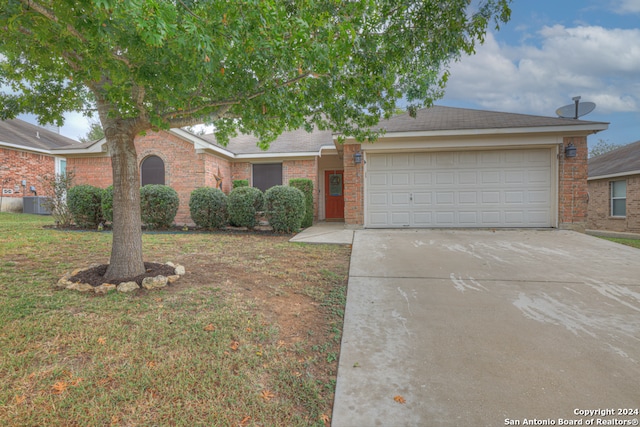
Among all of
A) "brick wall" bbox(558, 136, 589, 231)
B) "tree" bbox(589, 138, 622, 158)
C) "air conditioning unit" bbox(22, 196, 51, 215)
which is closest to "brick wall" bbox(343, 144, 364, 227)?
"brick wall" bbox(558, 136, 589, 231)

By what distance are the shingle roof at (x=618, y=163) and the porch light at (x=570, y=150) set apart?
24.3 feet

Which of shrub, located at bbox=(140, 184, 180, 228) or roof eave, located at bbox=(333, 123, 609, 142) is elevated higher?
roof eave, located at bbox=(333, 123, 609, 142)

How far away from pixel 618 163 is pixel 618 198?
1.91 m

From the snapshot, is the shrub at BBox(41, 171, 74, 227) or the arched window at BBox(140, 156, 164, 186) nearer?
the shrub at BBox(41, 171, 74, 227)

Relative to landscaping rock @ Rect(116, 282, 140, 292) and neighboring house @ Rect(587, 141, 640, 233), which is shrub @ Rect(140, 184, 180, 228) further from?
neighboring house @ Rect(587, 141, 640, 233)

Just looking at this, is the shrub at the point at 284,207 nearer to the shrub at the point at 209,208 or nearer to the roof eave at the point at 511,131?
the shrub at the point at 209,208

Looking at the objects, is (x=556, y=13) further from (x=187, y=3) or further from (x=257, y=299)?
(x=257, y=299)

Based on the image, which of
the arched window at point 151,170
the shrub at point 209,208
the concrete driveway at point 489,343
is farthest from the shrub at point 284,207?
the arched window at point 151,170

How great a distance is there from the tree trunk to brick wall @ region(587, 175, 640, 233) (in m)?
18.0

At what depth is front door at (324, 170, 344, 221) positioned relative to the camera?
1393cm

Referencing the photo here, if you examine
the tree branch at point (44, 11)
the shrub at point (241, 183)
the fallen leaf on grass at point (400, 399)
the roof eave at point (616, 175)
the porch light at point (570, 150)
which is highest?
the tree branch at point (44, 11)

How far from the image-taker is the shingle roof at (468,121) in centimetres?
820

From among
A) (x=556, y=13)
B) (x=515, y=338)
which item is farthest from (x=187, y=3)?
(x=556, y=13)

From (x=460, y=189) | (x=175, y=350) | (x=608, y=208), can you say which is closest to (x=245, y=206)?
(x=460, y=189)
